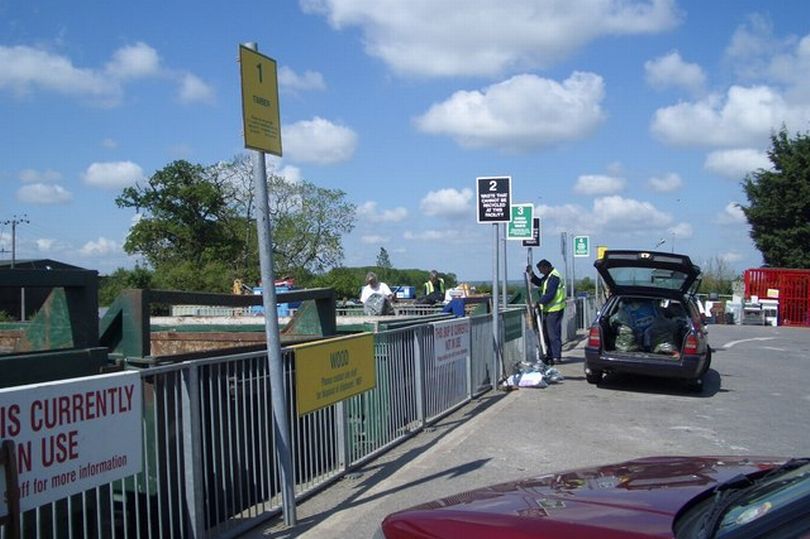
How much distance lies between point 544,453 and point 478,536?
18.0ft

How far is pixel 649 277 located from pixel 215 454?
931 centimetres

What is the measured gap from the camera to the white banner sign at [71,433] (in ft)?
11.5

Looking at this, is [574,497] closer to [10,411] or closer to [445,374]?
[10,411]

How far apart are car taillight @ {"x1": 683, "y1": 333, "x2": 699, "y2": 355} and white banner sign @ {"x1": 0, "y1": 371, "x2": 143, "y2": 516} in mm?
9401

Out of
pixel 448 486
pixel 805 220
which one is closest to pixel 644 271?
pixel 448 486

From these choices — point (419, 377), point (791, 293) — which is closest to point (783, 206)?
point (791, 293)

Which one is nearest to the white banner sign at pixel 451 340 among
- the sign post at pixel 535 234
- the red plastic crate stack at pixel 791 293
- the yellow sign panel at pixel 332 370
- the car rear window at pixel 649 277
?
the yellow sign panel at pixel 332 370

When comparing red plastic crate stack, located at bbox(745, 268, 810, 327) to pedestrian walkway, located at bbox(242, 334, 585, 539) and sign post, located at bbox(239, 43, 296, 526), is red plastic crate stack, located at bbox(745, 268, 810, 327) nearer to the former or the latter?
pedestrian walkway, located at bbox(242, 334, 585, 539)

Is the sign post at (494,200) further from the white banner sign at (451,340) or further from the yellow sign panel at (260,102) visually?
the yellow sign panel at (260,102)

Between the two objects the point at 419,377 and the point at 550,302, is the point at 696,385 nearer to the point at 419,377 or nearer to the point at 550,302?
the point at 550,302

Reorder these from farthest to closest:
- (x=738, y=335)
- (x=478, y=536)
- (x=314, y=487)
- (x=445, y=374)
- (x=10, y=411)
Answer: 1. (x=738, y=335)
2. (x=445, y=374)
3. (x=314, y=487)
4. (x=10, y=411)
5. (x=478, y=536)

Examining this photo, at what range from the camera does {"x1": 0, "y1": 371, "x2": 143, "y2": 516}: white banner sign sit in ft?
11.5

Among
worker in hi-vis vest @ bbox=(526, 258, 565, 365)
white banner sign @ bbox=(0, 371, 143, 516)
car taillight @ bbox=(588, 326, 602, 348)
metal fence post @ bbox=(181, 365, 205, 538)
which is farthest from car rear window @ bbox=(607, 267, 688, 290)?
white banner sign @ bbox=(0, 371, 143, 516)

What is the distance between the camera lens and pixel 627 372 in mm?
12062
